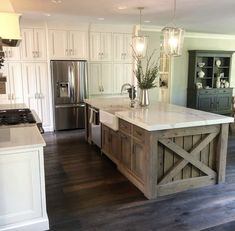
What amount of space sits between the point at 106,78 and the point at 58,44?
1.44 m

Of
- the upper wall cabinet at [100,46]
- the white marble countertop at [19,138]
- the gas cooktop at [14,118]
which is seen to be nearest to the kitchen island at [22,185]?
the white marble countertop at [19,138]

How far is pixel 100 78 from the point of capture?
6605 mm

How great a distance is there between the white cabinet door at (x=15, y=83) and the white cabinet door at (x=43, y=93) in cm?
37

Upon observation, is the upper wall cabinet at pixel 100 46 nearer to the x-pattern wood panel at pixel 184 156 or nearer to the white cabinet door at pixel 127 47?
the white cabinet door at pixel 127 47

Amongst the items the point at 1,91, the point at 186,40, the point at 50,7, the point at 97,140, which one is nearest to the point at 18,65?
the point at 50,7

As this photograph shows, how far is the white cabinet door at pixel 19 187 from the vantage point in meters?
2.25

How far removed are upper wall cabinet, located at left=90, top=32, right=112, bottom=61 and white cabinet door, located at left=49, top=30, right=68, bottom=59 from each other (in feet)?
2.17

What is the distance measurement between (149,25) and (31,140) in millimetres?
5236

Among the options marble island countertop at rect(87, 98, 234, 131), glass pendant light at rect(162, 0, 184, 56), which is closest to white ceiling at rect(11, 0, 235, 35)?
glass pendant light at rect(162, 0, 184, 56)

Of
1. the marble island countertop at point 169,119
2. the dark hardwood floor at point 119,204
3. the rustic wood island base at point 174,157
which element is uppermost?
the marble island countertop at point 169,119

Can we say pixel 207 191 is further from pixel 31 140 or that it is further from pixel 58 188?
pixel 31 140

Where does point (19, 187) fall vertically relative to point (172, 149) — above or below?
below

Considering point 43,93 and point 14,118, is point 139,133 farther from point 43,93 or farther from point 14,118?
point 43,93

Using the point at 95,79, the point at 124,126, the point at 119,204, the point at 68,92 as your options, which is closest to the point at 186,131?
the point at 124,126
